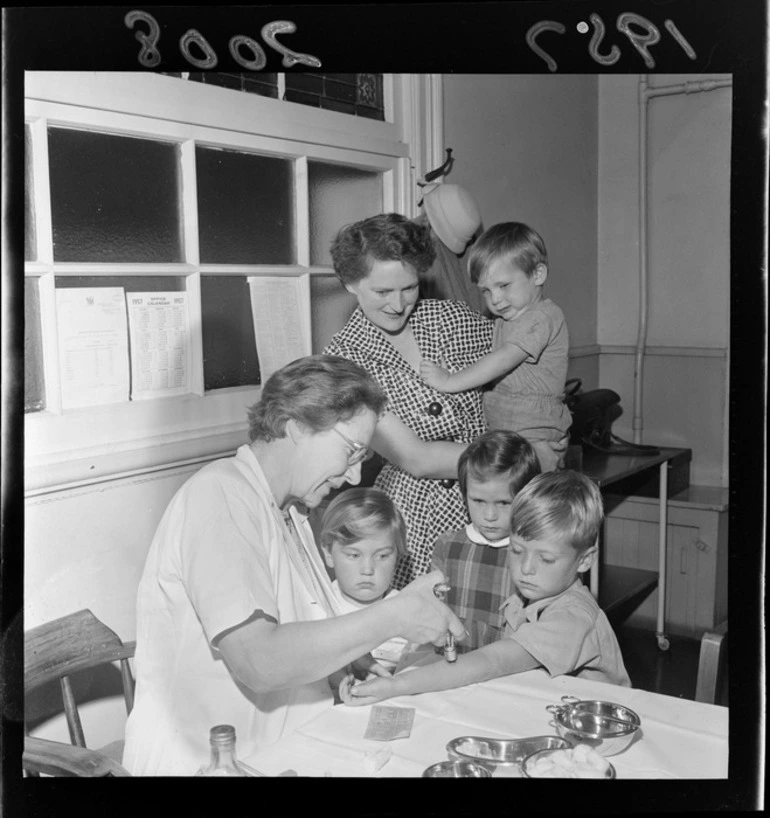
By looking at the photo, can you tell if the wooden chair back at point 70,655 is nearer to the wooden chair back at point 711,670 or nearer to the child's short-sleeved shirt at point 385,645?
the child's short-sleeved shirt at point 385,645

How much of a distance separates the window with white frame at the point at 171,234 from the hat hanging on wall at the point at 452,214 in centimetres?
5

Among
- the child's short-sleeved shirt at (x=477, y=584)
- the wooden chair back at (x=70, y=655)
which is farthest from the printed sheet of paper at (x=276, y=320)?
the wooden chair back at (x=70, y=655)

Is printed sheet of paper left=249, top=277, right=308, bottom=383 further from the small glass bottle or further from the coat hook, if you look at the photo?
the small glass bottle

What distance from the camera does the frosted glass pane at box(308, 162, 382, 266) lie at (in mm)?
1454

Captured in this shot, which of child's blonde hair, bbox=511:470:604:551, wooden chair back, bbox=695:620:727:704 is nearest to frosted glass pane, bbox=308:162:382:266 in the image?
child's blonde hair, bbox=511:470:604:551

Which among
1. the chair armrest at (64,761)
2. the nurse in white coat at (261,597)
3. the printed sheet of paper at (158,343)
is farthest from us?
the printed sheet of paper at (158,343)

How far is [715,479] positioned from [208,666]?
3.32 ft

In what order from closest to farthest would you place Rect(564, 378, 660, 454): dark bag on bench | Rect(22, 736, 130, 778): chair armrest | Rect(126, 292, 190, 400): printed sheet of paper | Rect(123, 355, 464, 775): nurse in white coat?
1. Rect(22, 736, 130, 778): chair armrest
2. Rect(123, 355, 464, 775): nurse in white coat
3. Rect(126, 292, 190, 400): printed sheet of paper
4. Rect(564, 378, 660, 454): dark bag on bench

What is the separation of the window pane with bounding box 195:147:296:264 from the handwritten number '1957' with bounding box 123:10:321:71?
0.53 feet

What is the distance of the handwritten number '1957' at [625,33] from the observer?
144 centimetres

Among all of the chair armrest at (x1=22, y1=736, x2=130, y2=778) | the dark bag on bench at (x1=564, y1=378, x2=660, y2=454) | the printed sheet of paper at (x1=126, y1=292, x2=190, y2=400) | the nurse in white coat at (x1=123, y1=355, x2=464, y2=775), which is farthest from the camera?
the dark bag on bench at (x1=564, y1=378, x2=660, y2=454)

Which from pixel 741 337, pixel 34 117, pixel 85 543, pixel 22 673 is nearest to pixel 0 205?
pixel 34 117

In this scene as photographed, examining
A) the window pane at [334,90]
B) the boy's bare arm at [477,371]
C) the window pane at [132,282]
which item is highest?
the window pane at [334,90]

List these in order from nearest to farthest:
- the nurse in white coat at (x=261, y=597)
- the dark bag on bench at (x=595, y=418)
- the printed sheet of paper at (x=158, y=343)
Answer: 1. the nurse in white coat at (x=261, y=597)
2. the printed sheet of paper at (x=158, y=343)
3. the dark bag on bench at (x=595, y=418)
